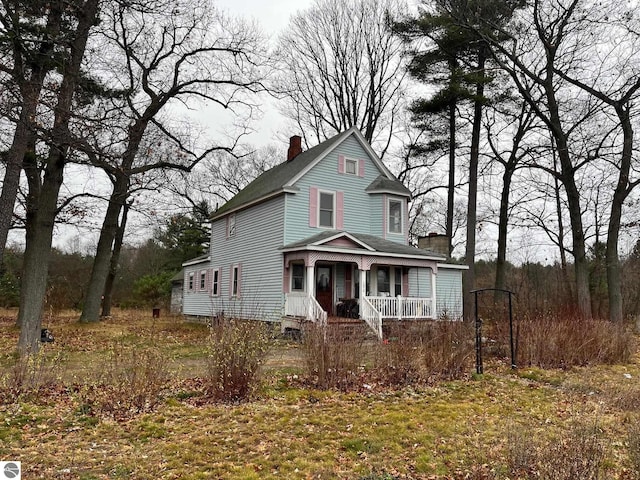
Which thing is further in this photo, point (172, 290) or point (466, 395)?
point (172, 290)

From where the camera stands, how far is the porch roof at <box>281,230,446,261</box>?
51.0 ft

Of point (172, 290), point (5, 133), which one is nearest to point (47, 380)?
point (5, 133)

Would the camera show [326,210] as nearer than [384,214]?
Yes

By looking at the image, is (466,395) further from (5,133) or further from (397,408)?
(5,133)

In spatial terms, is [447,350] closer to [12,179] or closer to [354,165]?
[12,179]

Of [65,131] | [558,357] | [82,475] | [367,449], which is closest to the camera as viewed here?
[82,475]

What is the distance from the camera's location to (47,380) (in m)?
6.53

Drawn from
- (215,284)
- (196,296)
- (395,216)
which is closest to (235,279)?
(215,284)

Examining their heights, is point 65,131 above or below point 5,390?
above

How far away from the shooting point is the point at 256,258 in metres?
18.8

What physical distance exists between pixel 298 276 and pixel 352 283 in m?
2.22

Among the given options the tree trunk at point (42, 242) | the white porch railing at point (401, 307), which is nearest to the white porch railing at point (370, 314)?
the white porch railing at point (401, 307)

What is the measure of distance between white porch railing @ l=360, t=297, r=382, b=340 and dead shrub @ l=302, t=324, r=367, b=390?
724 cm

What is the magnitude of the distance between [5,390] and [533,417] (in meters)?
6.83
